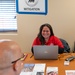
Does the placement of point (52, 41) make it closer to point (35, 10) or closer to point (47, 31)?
point (47, 31)

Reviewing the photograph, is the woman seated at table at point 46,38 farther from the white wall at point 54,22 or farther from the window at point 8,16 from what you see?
the window at point 8,16

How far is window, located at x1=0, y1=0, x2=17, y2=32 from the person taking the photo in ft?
12.3

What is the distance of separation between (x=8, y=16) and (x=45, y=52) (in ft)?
5.70

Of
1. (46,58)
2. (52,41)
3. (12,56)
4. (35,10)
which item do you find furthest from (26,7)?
(12,56)

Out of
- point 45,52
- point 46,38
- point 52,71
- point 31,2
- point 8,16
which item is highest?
point 31,2

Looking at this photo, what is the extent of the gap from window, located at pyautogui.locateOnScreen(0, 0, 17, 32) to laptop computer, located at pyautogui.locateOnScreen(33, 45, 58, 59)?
5.12 ft

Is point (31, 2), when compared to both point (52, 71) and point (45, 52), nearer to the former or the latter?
point (45, 52)

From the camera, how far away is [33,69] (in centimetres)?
218

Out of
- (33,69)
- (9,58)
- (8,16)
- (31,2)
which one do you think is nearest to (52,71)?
(33,69)

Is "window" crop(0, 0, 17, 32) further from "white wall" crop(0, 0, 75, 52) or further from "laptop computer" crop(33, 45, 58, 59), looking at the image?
"laptop computer" crop(33, 45, 58, 59)

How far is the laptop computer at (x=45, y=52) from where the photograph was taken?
2398mm

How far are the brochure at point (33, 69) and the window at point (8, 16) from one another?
173 cm

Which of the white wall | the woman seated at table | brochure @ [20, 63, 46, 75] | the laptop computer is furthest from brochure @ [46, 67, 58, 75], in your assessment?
the white wall

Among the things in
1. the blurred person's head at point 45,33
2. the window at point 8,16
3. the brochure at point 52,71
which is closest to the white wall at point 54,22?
the window at point 8,16
